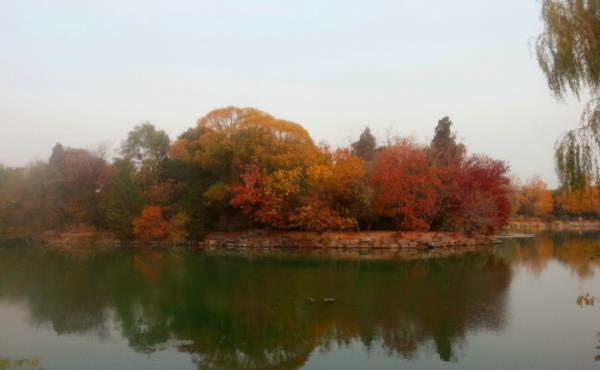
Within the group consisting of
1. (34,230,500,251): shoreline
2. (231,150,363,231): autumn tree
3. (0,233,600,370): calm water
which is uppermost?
(231,150,363,231): autumn tree

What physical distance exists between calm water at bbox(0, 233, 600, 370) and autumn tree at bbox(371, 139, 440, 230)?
7102mm

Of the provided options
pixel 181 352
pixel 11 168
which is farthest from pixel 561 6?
pixel 11 168

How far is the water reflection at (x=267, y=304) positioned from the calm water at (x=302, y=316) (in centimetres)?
5

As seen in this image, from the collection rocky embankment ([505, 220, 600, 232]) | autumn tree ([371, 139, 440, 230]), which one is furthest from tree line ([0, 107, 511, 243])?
rocky embankment ([505, 220, 600, 232])

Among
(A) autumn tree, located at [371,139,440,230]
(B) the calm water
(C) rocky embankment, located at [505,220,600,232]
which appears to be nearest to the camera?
(B) the calm water

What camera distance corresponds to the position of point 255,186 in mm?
33250

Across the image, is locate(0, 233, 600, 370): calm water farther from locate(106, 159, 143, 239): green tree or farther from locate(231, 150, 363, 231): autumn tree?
locate(106, 159, 143, 239): green tree

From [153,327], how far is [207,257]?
15683mm

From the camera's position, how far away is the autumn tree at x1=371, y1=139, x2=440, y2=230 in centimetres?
3092

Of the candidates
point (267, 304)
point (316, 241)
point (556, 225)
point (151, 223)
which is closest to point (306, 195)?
point (316, 241)

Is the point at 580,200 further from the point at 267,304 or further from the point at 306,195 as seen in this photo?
the point at 306,195

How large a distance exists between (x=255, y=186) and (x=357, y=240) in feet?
26.0

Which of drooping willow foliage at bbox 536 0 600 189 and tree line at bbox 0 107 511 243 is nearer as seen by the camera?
drooping willow foliage at bbox 536 0 600 189

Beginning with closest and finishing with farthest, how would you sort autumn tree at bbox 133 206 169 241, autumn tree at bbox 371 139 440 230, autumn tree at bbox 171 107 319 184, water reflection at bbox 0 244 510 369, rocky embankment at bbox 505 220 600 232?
water reflection at bbox 0 244 510 369, autumn tree at bbox 371 139 440 230, autumn tree at bbox 171 107 319 184, autumn tree at bbox 133 206 169 241, rocky embankment at bbox 505 220 600 232
